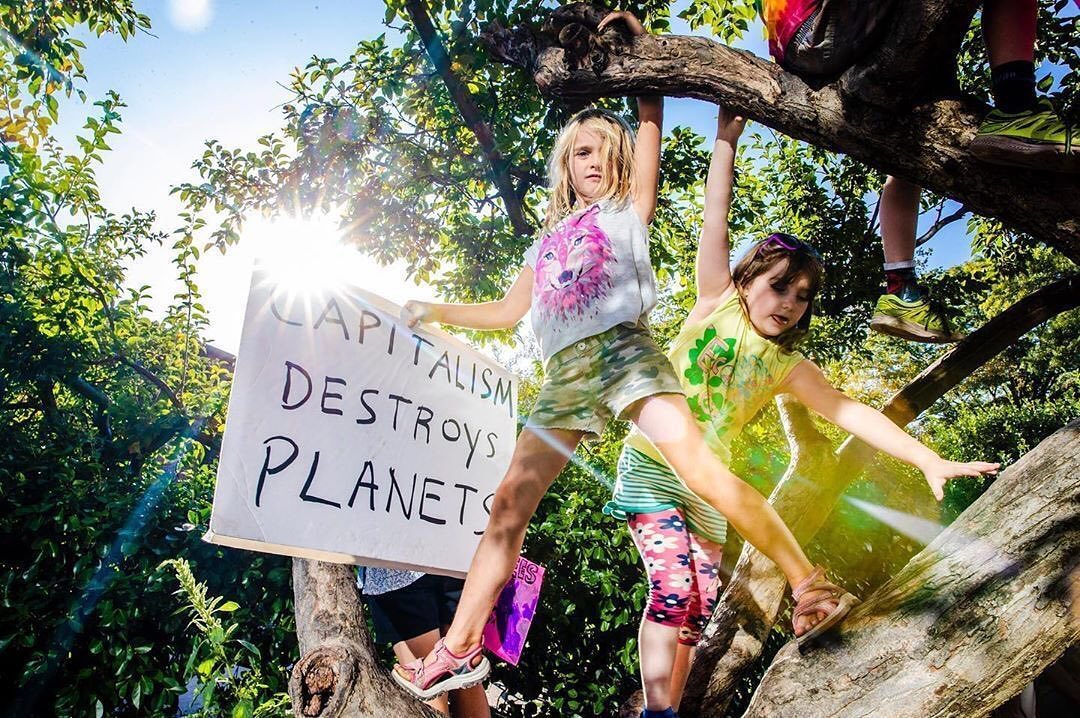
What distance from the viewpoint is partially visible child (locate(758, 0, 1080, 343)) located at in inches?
48.9

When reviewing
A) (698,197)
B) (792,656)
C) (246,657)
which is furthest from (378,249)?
(792,656)

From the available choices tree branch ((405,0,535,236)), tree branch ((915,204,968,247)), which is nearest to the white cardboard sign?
tree branch ((405,0,535,236))

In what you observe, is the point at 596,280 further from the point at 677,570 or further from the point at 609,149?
the point at 677,570

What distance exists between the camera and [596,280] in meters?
1.54

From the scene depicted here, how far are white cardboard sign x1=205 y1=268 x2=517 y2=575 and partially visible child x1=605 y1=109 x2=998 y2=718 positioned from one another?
1.79ft

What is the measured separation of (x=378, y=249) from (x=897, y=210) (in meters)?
4.30

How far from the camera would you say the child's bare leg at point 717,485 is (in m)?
1.20

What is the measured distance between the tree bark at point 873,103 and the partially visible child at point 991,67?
5 centimetres

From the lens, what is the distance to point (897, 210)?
Answer: 6.61 ft

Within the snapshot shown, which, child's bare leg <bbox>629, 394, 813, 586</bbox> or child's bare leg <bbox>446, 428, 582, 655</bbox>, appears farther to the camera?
child's bare leg <bbox>446, 428, 582, 655</bbox>

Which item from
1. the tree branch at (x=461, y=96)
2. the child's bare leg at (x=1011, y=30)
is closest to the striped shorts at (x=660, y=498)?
the child's bare leg at (x=1011, y=30)

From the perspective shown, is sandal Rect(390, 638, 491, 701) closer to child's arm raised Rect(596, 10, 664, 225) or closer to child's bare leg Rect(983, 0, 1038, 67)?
child's arm raised Rect(596, 10, 664, 225)

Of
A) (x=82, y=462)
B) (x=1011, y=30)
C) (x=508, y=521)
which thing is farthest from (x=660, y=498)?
(x=82, y=462)

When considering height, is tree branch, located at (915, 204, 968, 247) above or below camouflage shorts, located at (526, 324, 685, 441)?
above
